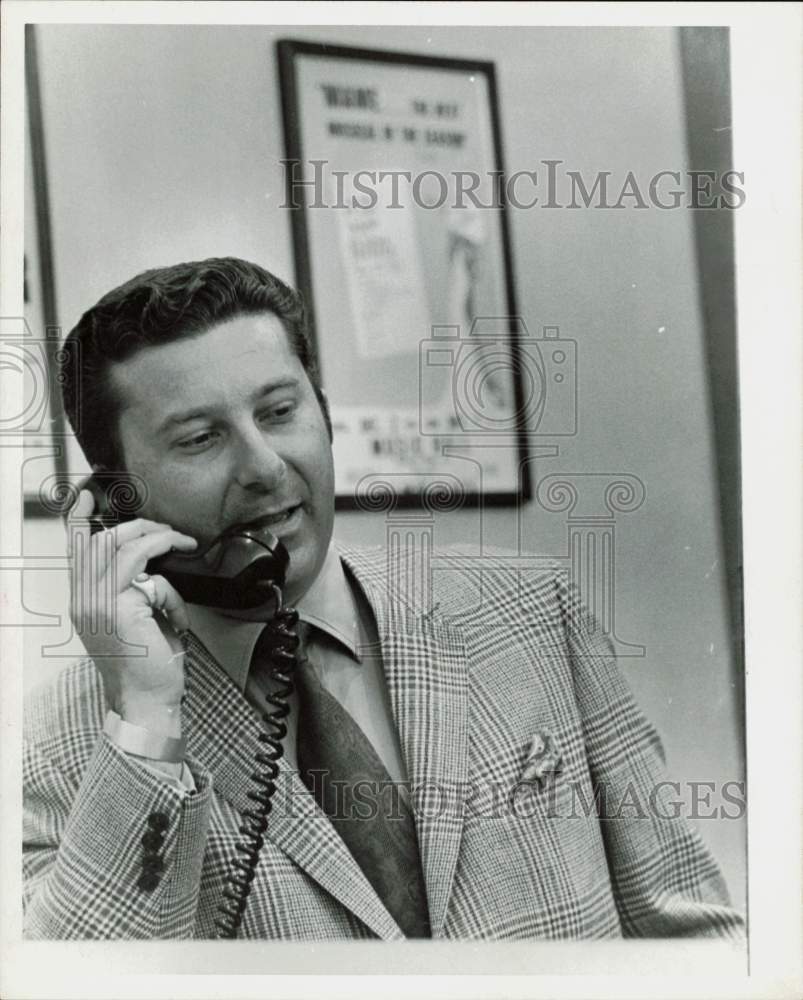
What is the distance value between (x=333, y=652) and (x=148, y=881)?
A: 0.90 feet

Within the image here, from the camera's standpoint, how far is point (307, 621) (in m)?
1.09

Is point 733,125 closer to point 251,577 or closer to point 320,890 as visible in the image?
point 251,577

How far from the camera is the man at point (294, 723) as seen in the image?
105 centimetres

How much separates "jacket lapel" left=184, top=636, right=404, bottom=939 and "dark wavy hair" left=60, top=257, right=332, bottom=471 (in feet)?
0.76

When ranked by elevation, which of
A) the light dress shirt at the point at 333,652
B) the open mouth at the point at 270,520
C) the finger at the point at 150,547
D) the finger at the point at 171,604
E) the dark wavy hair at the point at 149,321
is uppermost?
the dark wavy hair at the point at 149,321

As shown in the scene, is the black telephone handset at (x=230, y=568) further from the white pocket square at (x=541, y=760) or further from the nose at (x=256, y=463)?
the white pocket square at (x=541, y=760)

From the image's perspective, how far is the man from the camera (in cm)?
105

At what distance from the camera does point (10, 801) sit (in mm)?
1106

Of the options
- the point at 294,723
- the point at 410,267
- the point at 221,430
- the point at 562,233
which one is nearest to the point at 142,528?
the point at 221,430

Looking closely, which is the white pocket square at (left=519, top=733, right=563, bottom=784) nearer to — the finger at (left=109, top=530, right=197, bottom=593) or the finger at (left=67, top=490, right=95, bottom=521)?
the finger at (left=109, top=530, right=197, bottom=593)

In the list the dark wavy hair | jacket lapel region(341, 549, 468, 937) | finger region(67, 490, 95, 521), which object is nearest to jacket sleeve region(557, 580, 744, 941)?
jacket lapel region(341, 549, 468, 937)

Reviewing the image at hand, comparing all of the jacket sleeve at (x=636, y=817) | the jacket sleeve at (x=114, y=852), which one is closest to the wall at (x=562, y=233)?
the jacket sleeve at (x=636, y=817)

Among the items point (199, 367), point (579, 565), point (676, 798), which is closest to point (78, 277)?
point (199, 367)

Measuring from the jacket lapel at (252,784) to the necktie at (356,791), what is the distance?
14 mm
